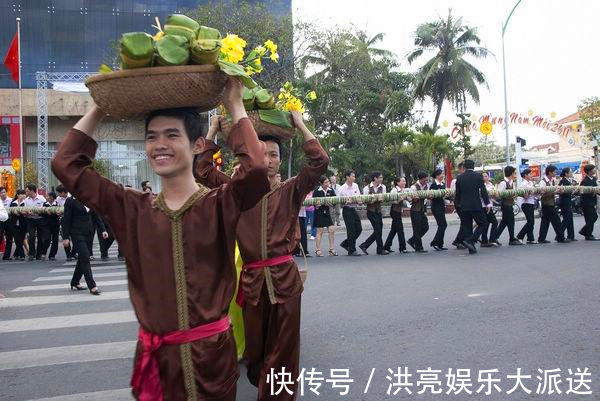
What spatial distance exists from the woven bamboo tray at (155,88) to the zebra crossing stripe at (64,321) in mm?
4992

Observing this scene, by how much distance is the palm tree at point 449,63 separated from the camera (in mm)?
34375

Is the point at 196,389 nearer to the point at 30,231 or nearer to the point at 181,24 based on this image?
the point at 181,24

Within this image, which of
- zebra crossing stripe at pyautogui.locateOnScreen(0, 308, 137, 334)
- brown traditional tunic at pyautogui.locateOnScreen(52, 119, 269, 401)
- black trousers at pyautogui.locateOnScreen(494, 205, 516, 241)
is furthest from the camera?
black trousers at pyautogui.locateOnScreen(494, 205, 516, 241)

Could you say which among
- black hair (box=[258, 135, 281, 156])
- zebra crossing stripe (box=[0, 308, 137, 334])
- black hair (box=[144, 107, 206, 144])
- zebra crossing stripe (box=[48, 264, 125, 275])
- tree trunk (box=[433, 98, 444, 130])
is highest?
tree trunk (box=[433, 98, 444, 130])

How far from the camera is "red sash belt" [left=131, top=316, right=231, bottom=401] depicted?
7.72ft

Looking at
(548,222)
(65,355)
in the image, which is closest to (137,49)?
(65,355)

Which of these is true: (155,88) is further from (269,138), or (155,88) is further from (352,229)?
(352,229)

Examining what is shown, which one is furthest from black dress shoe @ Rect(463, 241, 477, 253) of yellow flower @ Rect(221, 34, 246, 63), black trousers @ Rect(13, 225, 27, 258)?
black trousers @ Rect(13, 225, 27, 258)

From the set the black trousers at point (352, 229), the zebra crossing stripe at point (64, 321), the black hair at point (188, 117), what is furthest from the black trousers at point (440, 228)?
the black hair at point (188, 117)

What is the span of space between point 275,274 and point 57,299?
5748 millimetres

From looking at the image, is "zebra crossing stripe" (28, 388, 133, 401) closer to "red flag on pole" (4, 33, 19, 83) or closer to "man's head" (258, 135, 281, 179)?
"man's head" (258, 135, 281, 179)

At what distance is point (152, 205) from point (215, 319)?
529 mm

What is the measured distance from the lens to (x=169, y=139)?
2.44 meters

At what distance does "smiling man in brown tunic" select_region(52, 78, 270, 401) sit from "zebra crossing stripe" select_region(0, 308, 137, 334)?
15.6 ft
